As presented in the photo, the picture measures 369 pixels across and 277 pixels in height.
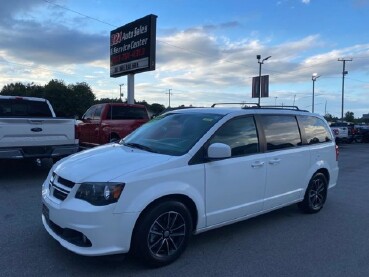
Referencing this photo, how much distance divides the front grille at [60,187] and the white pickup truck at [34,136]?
14.4 feet

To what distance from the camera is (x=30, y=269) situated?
13.2ft

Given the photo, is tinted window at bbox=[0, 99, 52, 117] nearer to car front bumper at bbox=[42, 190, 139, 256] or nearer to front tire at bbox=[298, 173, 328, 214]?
car front bumper at bbox=[42, 190, 139, 256]

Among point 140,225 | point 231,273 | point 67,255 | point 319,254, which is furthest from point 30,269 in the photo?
point 319,254

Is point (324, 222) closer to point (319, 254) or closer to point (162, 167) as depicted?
point (319, 254)

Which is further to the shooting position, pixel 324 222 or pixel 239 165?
pixel 324 222

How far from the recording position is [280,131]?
5918mm

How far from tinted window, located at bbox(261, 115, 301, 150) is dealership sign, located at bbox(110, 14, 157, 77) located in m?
14.7

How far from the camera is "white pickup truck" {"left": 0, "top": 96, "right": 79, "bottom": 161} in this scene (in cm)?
830

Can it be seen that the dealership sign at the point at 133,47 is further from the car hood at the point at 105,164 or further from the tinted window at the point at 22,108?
the car hood at the point at 105,164

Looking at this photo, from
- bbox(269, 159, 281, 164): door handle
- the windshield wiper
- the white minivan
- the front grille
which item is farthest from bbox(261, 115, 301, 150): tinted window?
the front grille

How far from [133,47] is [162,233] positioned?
1800 cm

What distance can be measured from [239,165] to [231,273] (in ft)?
4.66

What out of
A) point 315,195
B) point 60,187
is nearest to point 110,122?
point 315,195

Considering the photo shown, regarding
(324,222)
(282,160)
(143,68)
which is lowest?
(324,222)
